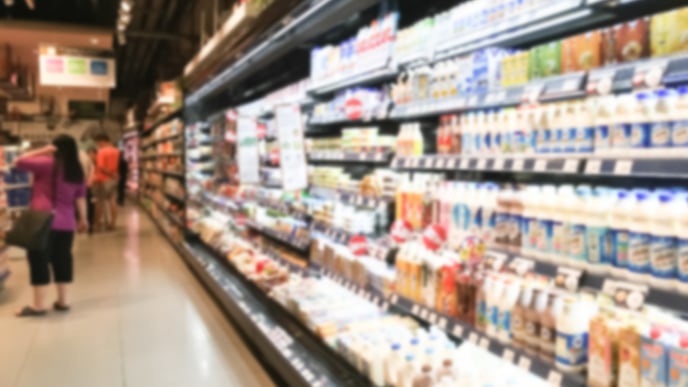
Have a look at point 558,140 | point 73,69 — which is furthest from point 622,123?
point 73,69

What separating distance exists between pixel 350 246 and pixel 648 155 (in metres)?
1.97

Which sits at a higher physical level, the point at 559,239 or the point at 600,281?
the point at 559,239

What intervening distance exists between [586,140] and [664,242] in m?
0.46

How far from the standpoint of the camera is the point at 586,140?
195 cm

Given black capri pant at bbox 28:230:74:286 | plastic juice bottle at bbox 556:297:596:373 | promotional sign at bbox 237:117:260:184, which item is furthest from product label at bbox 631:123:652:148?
black capri pant at bbox 28:230:74:286

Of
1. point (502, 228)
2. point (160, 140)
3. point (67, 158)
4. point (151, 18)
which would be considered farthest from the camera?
point (151, 18)

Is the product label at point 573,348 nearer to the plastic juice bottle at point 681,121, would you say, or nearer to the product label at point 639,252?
the product label at point 639,252

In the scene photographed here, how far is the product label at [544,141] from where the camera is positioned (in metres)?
2.10

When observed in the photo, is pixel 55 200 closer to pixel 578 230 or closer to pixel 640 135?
pixel 578 230

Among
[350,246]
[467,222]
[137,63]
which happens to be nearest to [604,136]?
[467,222]

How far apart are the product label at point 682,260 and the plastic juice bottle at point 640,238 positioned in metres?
0.09

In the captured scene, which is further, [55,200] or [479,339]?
[55,200]

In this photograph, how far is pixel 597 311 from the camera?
175cm

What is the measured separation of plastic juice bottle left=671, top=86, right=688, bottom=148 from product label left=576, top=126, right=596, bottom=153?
298 millimetres
